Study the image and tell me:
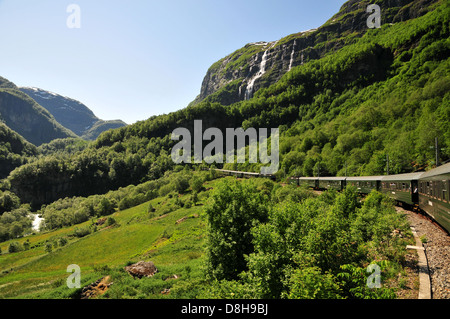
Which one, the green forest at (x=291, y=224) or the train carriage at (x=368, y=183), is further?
the train carriage at (x=368, y=183)

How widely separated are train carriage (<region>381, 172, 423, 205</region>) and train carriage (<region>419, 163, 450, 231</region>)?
2.66 m

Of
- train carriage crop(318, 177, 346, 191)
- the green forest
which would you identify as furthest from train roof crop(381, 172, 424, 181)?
train carriage crop(318, 177, 346, 191)

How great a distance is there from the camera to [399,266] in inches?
559

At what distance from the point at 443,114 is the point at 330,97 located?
146085mm

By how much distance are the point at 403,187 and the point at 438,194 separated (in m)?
13.3

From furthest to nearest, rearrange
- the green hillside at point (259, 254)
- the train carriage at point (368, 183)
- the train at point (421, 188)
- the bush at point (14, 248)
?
the bush at point (14, 248) < the train carriage at point (368, 183) < the train at point (421, 188) < the green hillside at point (259, 254)

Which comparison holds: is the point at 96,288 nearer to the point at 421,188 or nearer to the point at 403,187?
the point at 421,188

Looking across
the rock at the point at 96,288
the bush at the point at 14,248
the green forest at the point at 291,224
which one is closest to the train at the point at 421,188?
the green forest at the point at 291,224

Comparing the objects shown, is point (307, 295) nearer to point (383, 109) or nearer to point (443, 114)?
point (443, 114)

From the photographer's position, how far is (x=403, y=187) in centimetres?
3098

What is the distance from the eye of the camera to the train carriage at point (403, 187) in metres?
28.1

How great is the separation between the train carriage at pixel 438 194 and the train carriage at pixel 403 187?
2662 mm

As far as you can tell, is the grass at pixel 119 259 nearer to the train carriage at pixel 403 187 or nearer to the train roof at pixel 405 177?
the train carriage at pixel 403 187
